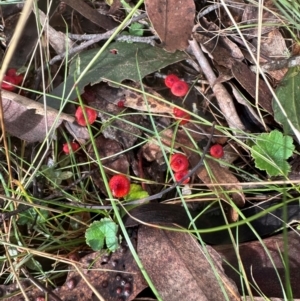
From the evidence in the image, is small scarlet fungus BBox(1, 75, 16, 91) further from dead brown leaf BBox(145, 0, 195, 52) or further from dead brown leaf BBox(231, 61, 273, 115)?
dead brown leaf BBox(231, 61, 273, 115)

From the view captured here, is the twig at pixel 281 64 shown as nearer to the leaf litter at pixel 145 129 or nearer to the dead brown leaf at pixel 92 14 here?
the leaf litter at pixel 145 129

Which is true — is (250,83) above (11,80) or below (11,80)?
above

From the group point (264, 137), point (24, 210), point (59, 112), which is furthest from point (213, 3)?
point (24, 210)

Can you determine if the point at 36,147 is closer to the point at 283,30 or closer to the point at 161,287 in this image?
the point at 161,287

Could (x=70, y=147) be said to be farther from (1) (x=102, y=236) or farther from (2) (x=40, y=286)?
(2) (x=40, y=286)


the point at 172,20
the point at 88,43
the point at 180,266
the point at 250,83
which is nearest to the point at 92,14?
the point at 88,43

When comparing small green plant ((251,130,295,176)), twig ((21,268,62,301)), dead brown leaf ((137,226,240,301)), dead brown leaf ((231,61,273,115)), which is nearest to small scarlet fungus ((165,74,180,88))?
dead brown leaf ((231,61,273,115))
